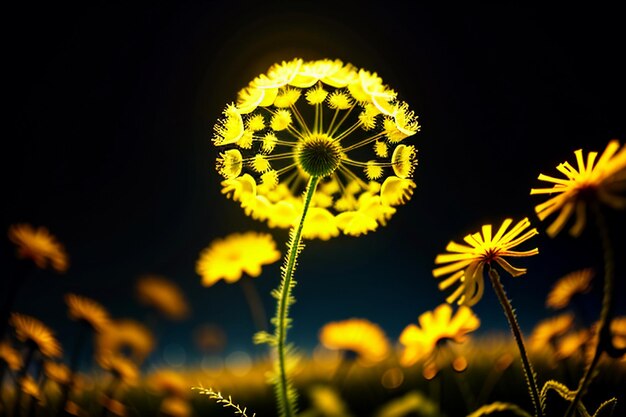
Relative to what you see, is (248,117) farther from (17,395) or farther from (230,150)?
(17,395)

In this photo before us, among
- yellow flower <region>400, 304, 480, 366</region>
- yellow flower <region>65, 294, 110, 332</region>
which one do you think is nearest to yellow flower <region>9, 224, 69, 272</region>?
yellow flower <region>65, 294, 110, 332</region>

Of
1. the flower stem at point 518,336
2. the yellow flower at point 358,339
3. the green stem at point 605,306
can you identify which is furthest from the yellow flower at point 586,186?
the yellow flower at point 358,339

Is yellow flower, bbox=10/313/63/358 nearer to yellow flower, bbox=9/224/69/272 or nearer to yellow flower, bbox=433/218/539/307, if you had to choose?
yellow flower, bbox=9/224/69/272

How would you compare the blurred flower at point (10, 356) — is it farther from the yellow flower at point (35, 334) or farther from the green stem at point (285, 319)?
the green stem at point (285, 319)

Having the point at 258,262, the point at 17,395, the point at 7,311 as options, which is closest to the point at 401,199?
the point at 258,262

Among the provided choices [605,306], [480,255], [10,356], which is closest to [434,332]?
[480,255]
